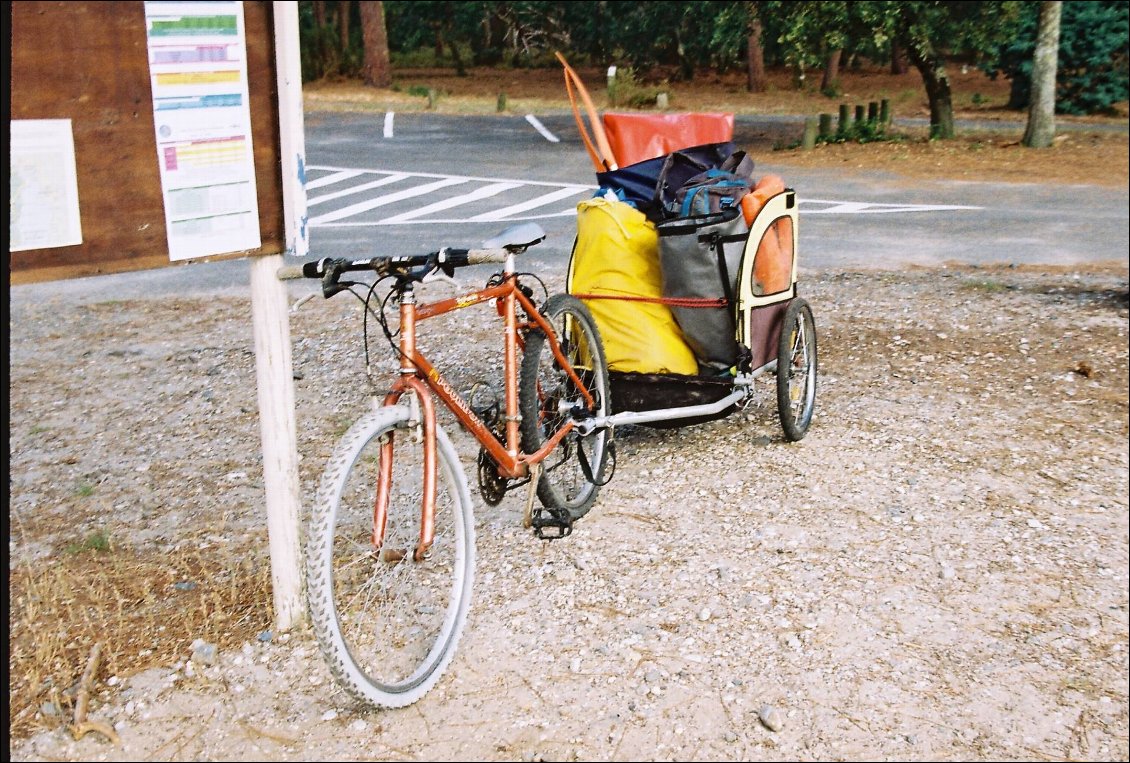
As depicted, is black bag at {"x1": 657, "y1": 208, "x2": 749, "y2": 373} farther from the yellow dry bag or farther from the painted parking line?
the painted parking line

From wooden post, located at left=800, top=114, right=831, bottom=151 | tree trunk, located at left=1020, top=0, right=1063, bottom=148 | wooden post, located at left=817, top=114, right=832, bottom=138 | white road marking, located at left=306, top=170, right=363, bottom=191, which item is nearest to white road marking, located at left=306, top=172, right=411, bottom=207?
white road marking, located at left=306, top=170, right=363, bottom=191

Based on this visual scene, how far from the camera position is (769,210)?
18.3 ft

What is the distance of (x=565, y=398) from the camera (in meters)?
5.11

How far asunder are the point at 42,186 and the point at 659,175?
3.17 metres

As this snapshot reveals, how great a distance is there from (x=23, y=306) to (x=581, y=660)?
7.13 m

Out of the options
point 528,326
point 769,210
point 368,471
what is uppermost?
point 769,210

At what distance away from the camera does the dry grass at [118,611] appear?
376 cm

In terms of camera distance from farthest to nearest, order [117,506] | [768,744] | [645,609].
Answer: [117,506] < [645,609] < [768,744]

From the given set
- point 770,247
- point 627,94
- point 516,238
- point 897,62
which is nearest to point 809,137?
point 627,94

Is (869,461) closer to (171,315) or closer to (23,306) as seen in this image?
(171,315)

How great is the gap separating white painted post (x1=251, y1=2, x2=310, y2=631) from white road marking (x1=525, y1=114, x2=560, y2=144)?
18649mm

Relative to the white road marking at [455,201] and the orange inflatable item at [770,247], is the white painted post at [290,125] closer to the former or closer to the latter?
the orange inflatable item at [770,247]

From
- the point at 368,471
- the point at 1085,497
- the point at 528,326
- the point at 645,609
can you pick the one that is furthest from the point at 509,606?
the point at 1085,497

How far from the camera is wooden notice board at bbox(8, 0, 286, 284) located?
3203 mm
